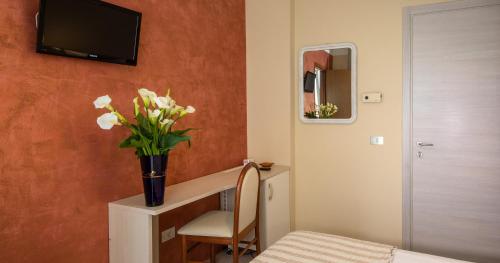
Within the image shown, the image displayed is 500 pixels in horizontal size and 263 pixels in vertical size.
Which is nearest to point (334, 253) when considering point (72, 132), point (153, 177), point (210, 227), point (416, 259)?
point (416, 259)

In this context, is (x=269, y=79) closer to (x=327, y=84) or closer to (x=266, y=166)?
(x=327, y=84)

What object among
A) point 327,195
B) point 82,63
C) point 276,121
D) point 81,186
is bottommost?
point 327,195

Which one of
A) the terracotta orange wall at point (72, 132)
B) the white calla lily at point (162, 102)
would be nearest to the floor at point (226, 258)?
the terracotta orange wall at point (72, 132)

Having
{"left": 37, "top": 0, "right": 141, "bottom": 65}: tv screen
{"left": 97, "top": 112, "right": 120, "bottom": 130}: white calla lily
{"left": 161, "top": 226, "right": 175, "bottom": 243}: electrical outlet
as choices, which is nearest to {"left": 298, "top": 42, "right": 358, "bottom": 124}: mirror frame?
{"left": 161, "top": 226, "right": 175, "bottom": 243}: electrical outlet

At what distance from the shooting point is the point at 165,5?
2.53 meters

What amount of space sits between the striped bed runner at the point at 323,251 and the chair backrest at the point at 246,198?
423mm

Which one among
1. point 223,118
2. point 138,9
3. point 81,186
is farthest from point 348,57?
point 81,186

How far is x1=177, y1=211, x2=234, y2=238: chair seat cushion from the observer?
2.29m

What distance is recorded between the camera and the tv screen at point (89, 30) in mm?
1680

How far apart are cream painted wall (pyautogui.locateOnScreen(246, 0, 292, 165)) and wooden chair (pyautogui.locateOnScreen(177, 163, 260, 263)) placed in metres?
1.01

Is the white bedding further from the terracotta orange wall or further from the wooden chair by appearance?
the terracotta orange wall

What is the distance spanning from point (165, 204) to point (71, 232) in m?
0.51

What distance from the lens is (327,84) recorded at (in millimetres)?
3283

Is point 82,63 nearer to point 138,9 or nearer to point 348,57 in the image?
point 138,9
